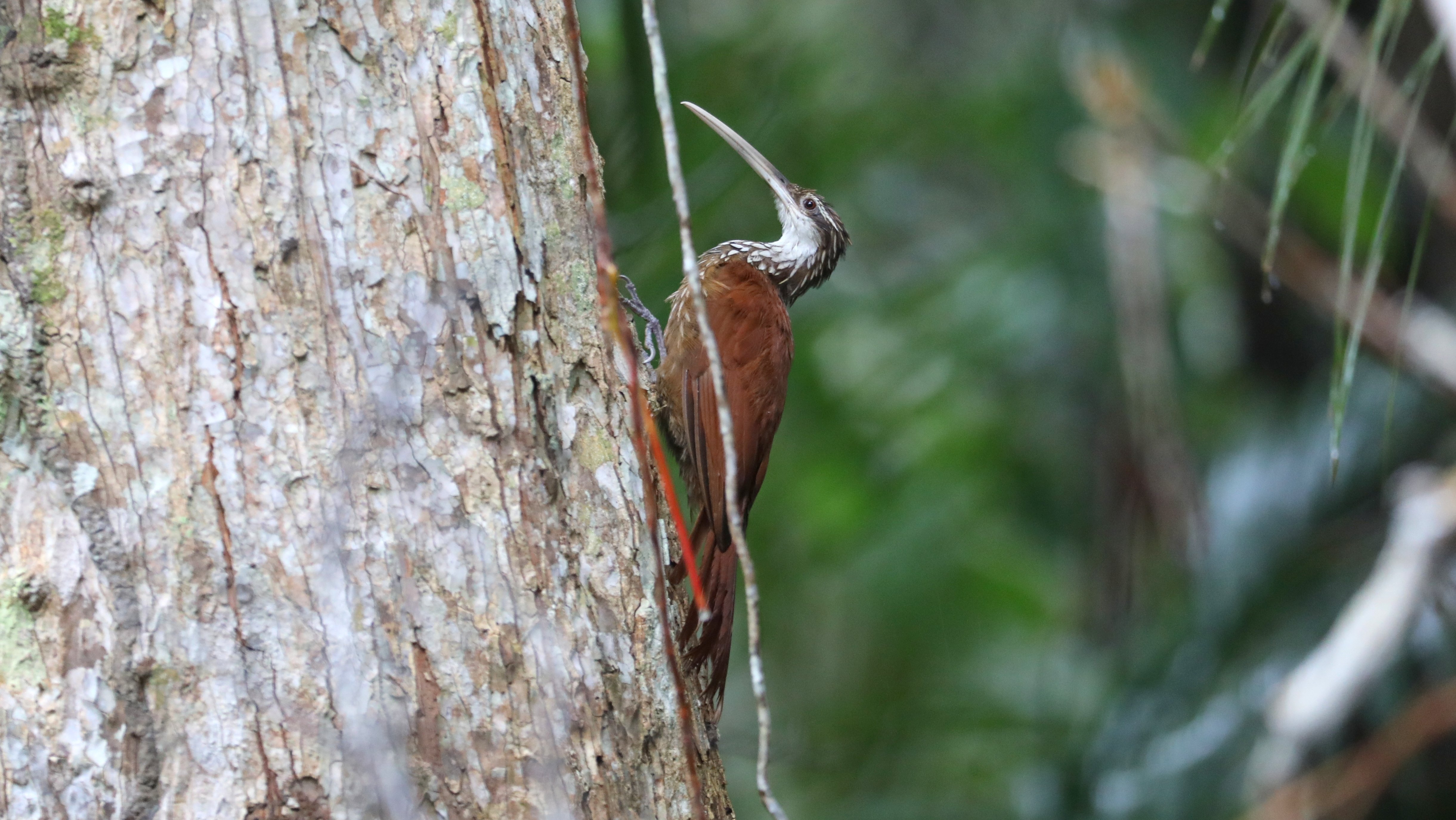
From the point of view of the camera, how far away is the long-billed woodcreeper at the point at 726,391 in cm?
223

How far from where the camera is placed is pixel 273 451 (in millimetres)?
1422

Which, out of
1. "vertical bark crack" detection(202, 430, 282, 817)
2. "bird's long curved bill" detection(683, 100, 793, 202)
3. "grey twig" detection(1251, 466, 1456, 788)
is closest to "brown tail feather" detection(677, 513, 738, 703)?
"vertical bark crack" detection(202, 430, 282, 817)

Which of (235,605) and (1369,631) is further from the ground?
(235,605)

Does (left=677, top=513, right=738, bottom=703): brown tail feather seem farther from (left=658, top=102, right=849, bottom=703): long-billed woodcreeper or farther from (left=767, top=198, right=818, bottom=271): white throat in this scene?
(left=767, top=198, right=818, bottom=271): white throat

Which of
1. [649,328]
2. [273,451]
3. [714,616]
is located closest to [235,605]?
→ [273,451]

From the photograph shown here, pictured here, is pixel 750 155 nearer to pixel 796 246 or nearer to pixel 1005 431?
pixel 796 246

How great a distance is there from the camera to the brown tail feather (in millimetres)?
1954

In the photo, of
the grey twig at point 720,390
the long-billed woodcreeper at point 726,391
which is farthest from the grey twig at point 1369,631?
the grey twig at point 720,390

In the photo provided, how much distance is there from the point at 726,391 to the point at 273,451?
89 cm

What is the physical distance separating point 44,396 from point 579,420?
24.1 inches

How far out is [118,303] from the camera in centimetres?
142

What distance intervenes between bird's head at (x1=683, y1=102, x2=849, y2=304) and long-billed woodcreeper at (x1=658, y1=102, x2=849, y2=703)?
1 centimetres

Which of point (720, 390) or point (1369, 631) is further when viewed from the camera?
point (1369, 631)

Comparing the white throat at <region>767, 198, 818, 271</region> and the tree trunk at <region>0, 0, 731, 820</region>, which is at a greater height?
the white throat at <region>767, 198, 818, 271</region>
